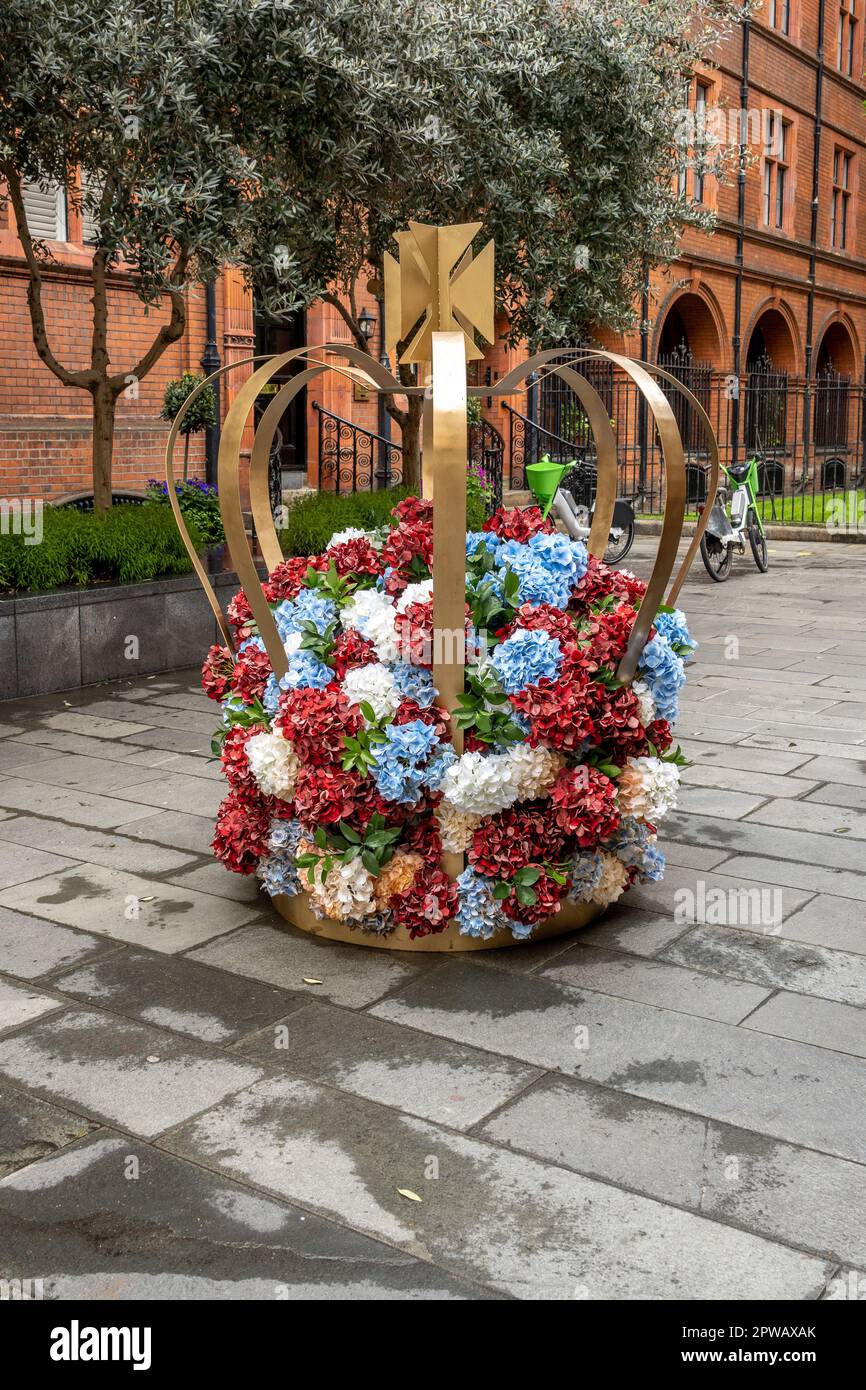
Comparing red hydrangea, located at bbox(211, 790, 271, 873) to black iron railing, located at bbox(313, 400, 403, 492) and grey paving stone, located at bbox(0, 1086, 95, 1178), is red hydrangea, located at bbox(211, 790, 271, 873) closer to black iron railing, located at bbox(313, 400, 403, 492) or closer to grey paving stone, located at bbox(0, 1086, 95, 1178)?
grey paving stone, located at bbox(0, 1086, 95, 1178)

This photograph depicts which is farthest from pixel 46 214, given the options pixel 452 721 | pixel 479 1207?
pixel 479 1207

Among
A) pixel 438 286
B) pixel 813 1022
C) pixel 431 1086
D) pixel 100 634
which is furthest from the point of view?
pixel 100 634

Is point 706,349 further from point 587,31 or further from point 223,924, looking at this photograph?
point 223,924

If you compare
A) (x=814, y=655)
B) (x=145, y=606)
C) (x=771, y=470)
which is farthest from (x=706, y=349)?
(x=145, y=606)

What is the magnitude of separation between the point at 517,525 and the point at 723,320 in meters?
23.9

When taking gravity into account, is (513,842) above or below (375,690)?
below

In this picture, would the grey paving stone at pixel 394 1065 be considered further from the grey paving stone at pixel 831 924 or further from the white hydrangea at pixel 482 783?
the grey paving stone at pixel 831 924

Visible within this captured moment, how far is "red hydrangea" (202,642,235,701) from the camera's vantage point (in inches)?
200

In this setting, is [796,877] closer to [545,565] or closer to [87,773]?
[545,565]

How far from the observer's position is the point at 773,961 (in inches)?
169

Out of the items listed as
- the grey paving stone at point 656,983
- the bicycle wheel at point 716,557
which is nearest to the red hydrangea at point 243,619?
the grey paving stone at point 656,983

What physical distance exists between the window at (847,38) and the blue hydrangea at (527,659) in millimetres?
31635

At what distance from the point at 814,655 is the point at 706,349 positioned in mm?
18637

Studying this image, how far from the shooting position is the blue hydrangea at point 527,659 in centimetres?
425
